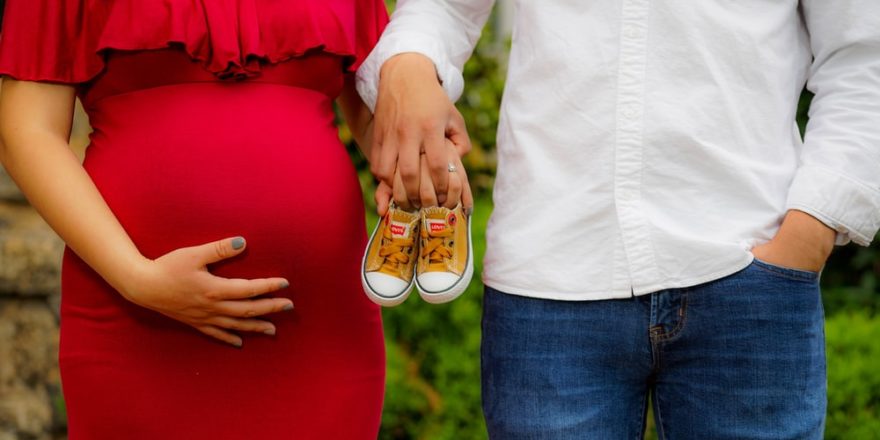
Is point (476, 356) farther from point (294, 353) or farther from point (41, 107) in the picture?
point (41, 107)

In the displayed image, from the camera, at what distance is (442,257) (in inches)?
69.0

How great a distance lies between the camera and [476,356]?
347 cm

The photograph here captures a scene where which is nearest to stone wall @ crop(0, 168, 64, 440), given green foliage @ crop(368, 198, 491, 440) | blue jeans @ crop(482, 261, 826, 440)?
green foliage @ crop(368, 198, 491, 440)

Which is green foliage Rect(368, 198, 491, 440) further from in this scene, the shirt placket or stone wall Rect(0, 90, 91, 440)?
the shirt placket

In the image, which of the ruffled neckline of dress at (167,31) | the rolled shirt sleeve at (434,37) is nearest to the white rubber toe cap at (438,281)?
the rolled shirt sleeve at (434,37)

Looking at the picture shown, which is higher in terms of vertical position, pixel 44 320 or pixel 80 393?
pixel 80 393

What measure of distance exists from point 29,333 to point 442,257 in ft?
8.99

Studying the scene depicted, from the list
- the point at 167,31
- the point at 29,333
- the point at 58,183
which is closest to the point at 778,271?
the point at 167,31

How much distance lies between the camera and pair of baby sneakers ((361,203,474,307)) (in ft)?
5.70

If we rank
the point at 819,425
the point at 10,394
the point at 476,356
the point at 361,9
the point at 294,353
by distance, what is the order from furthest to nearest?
the point at 10,394 < the point at 476,356 < the point at 361,9 < the point at 294,353 < the point at 819,425

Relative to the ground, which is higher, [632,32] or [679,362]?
[632,32]

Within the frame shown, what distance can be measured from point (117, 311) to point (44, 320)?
2.37 metres

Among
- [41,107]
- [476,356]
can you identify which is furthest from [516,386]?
[476,356]

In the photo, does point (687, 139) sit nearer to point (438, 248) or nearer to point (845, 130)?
point (845, 130)
